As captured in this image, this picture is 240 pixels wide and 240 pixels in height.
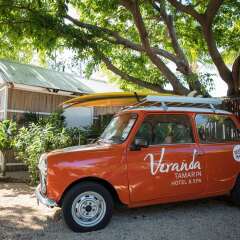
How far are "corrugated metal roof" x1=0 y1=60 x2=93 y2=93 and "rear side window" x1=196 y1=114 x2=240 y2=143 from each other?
26.9 feet

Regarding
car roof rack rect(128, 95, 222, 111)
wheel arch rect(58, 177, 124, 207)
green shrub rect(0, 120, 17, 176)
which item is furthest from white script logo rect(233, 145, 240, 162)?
green shrub rect(0, 120, 17, 176)

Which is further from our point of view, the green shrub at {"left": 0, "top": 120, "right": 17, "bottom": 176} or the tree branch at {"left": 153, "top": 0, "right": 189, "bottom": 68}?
the tree branch at {"left": 153, "top": 0, "right": 189, "bottom": 68}

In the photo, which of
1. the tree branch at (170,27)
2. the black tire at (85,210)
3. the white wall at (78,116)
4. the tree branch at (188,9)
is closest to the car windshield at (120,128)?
the black tire at (85,210)

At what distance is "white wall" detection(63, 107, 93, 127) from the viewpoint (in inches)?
583

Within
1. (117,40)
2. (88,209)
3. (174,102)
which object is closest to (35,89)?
(117,40)

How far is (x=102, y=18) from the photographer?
14383mm

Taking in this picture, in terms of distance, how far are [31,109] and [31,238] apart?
355 inches

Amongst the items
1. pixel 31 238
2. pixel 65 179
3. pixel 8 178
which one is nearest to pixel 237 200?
pixel 65 179

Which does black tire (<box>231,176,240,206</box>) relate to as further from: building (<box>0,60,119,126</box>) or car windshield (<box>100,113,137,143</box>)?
building (<box>0,60,119,126</box>)

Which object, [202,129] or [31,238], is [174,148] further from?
[31,238]

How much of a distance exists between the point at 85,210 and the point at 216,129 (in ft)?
10.1

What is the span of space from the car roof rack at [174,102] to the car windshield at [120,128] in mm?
343

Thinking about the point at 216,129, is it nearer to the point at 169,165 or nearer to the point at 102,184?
the point at 169,165

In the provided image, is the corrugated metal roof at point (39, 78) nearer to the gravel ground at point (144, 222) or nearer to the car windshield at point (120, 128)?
the gravel ground at point (144, 222)
